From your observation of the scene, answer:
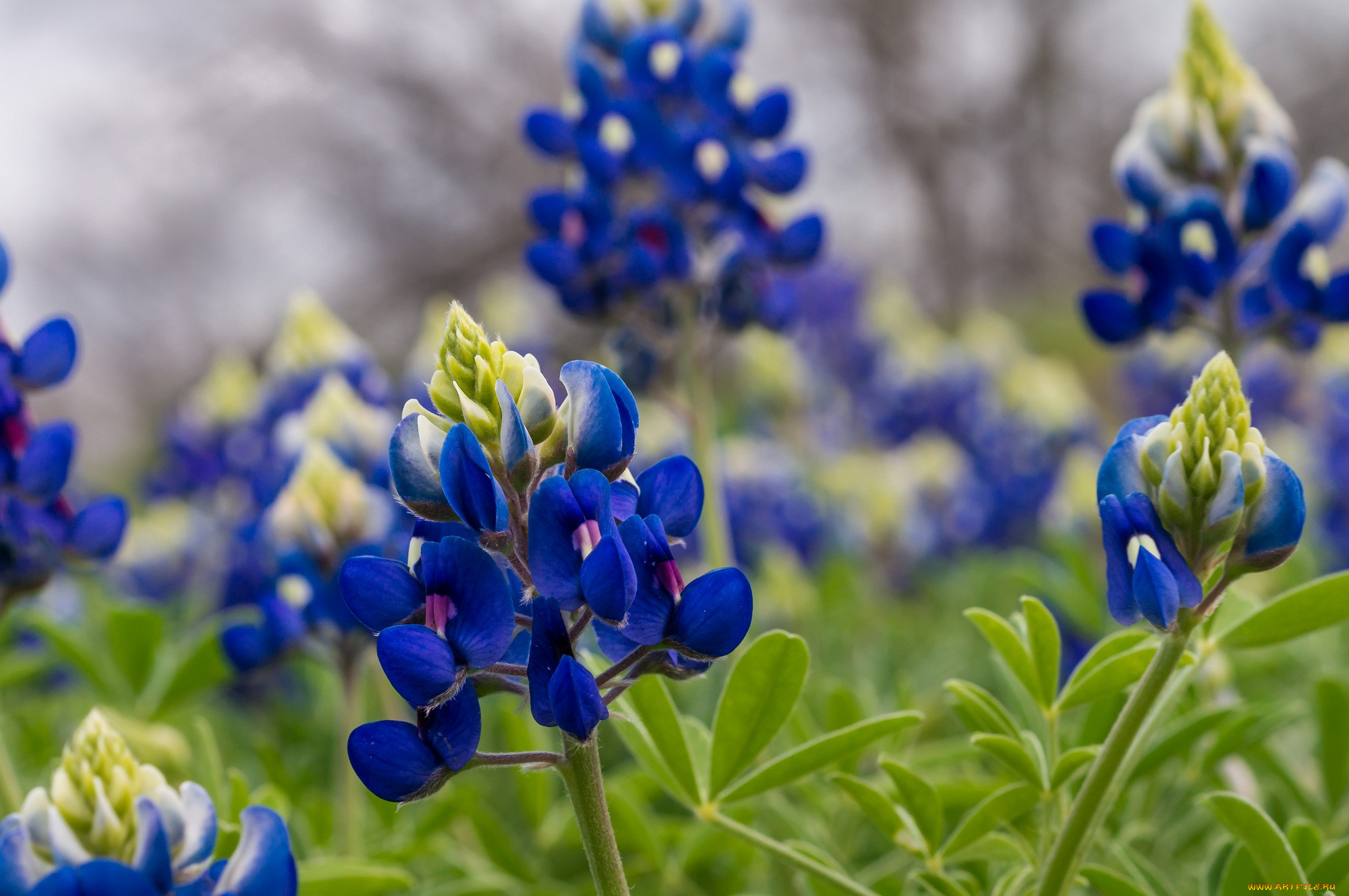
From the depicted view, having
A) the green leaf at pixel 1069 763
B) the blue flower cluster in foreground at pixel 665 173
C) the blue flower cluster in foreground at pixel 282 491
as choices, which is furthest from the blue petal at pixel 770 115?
the green leaf at pixel 1069 763

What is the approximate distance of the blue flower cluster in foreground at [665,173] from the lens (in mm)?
1961

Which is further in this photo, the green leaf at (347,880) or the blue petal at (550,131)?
the blue petal at (550,131)

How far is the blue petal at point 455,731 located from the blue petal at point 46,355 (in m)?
0.73

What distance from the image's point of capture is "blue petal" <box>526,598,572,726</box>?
0.78 m

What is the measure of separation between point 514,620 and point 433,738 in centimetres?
10

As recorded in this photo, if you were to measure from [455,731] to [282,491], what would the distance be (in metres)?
1.19

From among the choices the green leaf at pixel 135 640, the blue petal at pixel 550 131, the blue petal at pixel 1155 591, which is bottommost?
the blue petal at pixel 1155 591

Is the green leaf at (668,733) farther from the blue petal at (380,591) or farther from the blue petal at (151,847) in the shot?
the blue petal at (151,847)

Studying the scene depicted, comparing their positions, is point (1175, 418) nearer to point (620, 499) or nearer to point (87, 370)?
point (620, 499)

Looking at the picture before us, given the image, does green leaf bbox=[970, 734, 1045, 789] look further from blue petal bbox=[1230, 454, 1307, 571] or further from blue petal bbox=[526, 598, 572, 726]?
blue petal bbox=[526, 598, 572, 726]

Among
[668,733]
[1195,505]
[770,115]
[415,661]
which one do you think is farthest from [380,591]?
[770,115]

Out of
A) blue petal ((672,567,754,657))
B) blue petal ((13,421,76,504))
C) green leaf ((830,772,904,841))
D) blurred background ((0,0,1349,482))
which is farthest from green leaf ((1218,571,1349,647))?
blurred background ((0,0,1349,482))

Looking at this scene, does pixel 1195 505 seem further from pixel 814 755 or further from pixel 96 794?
pixel 96 794

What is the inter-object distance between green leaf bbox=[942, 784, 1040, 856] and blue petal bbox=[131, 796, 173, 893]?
61 cm
